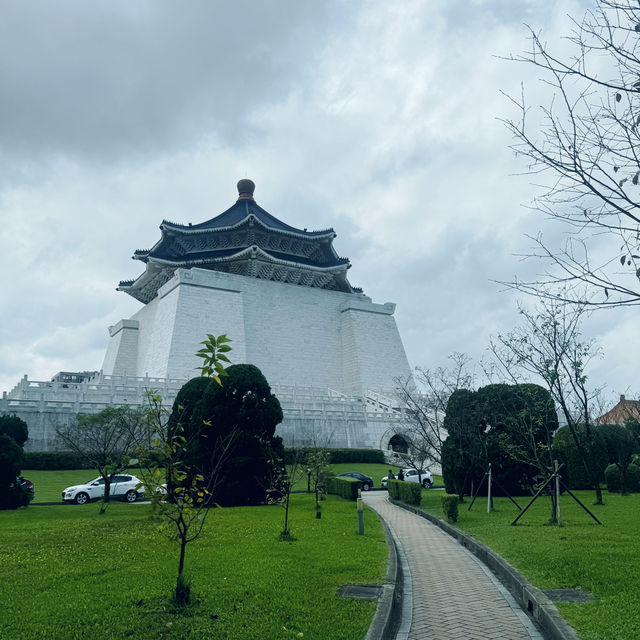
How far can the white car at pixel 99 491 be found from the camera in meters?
17.2

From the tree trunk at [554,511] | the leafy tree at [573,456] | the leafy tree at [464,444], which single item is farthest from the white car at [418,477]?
the tree trunk at [554,511]

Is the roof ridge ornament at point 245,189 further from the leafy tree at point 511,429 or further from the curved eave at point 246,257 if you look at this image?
the leafy tree at point 511,429

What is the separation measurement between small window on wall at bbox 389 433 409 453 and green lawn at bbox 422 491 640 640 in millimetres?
18584

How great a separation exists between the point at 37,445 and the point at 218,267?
21.8 meters

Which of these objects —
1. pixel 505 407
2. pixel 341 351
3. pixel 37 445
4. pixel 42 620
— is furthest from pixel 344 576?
pixel 341 351

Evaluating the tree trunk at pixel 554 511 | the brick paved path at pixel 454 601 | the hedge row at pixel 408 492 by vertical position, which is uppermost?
the hedge row at pixel 408 492

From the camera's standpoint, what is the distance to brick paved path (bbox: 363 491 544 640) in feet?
17.0

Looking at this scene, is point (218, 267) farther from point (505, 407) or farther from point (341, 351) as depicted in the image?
point (505, 407)

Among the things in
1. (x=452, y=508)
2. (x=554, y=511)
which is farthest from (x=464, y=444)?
(x=554, y=511)

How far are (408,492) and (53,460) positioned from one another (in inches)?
596

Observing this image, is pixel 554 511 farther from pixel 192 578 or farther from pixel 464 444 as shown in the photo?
pixel 192 578

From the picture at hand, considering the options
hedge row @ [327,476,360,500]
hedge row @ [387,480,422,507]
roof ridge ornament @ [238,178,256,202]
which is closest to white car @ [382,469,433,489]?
hedge row @ [327,476,360,500]

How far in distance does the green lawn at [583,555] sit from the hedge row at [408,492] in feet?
6.69

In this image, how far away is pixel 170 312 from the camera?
3700 cm
